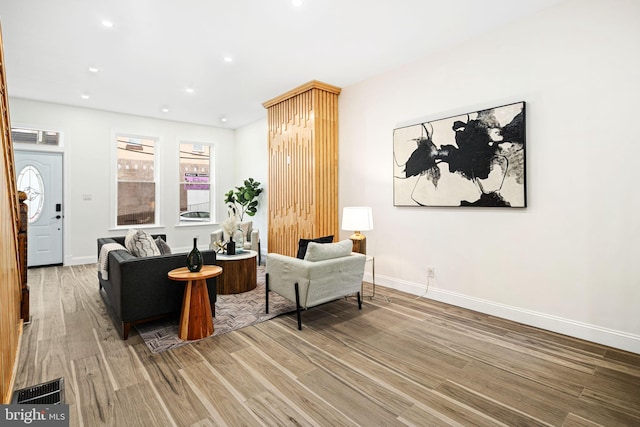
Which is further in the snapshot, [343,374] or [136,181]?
[136,181]

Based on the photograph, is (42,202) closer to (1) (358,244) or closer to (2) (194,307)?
(2) (194,307)

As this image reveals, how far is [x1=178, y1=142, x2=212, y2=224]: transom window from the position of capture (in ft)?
25.0

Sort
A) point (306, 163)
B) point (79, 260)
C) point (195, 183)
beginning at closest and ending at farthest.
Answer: point (306, 163)
point (79, 260)
point (195, 183)

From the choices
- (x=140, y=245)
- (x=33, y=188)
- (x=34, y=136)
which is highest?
(x=34, y=136)

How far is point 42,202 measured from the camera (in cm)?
587

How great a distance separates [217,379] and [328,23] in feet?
11.2

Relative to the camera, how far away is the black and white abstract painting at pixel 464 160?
10.6ft

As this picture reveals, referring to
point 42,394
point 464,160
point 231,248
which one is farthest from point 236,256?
point 464,160

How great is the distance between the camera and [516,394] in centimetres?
208

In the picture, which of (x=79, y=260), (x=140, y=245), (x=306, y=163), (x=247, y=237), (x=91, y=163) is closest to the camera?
(x=140, y=245)

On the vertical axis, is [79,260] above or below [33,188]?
below

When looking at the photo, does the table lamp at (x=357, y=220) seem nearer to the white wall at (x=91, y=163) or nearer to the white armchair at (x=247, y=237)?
the white armchair at (x=247, y=237)

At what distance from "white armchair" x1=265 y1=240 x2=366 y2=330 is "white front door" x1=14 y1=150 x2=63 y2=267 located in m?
5.08

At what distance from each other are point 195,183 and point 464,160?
630 centimetres
